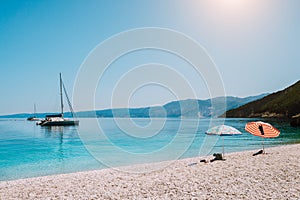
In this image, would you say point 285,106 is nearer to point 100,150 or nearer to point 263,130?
point 100,150

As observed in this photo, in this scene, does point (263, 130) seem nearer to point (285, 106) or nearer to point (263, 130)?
point (263, 130)

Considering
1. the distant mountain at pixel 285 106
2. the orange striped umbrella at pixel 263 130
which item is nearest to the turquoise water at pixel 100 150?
the orange striped umbrella at pixel 263 130

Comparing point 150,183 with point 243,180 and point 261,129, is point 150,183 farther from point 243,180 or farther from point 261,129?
point 261,129

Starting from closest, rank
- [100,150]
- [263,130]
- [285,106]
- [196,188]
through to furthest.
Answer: [196,188] → [263,130] → [100,150] → [285,106]

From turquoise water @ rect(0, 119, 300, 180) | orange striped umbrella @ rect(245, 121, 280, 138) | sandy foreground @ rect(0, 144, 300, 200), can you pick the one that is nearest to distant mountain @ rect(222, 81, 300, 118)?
turquoise water @ rect(0, 119, 300, 180)

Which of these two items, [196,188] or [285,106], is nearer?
[196,188]

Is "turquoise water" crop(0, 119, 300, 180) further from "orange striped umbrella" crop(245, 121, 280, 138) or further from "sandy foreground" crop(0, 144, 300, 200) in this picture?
"orange striped umbrella" crop(245, 121, 280, 138)

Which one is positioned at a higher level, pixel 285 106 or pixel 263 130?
pixel 285 106

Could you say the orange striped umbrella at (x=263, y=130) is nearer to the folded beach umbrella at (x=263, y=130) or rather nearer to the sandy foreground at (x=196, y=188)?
the folded beach umbrella at (x=263, y=130)

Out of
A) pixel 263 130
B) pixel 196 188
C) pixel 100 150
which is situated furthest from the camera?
pixel 100 150

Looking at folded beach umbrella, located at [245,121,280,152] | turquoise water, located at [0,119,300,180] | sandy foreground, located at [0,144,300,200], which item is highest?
folded beach umbrella, located at [245,121,280,152]

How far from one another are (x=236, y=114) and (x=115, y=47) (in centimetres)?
18245

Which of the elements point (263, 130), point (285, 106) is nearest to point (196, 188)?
point (263, 130)

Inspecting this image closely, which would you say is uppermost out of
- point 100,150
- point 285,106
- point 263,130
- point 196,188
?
point 285,106
